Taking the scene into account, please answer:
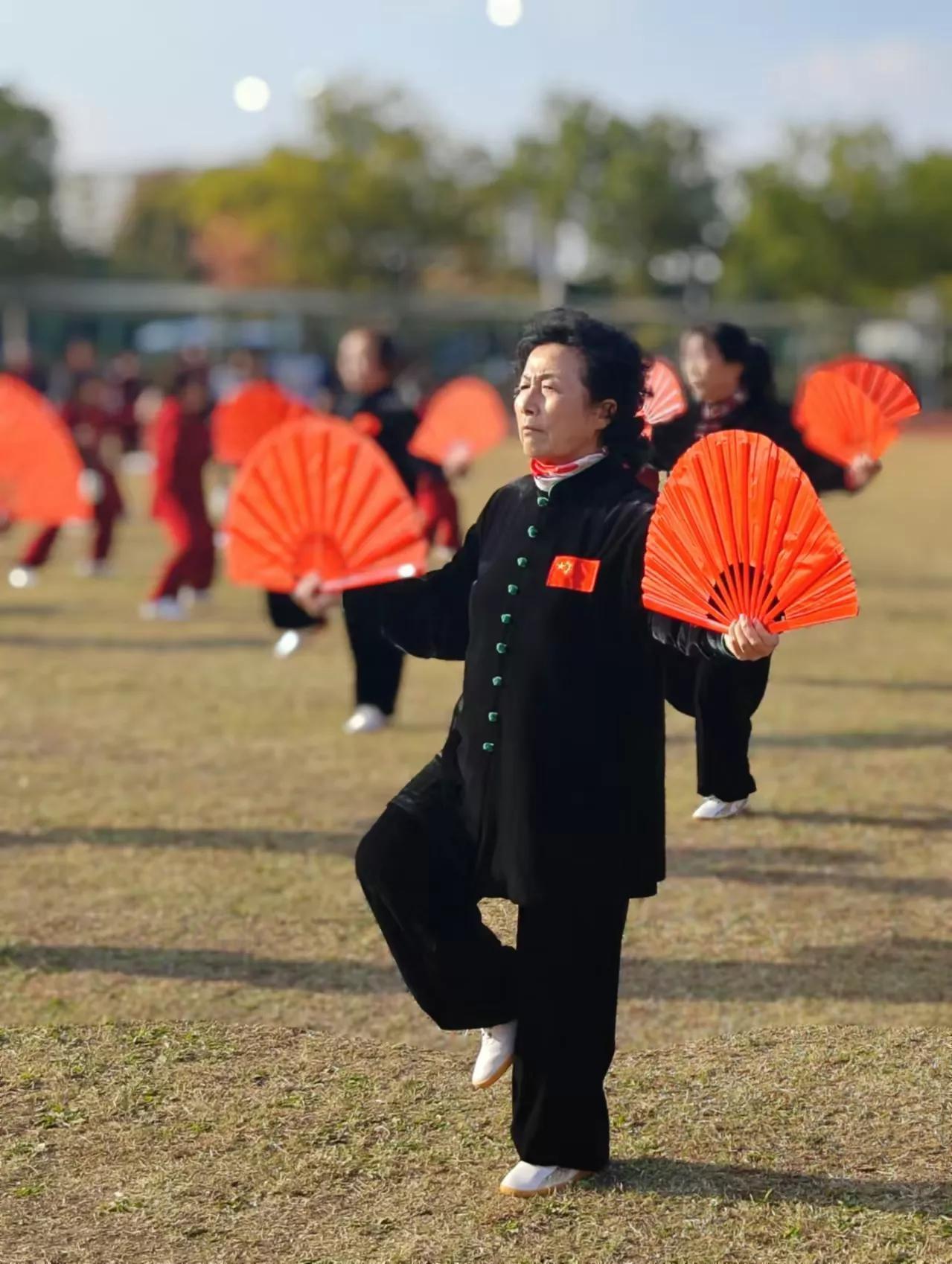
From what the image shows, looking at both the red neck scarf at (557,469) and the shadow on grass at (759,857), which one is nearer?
the red neck scarf at (557,469)

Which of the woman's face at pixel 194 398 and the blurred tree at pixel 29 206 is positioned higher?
the blurred tree at pixel 29 206

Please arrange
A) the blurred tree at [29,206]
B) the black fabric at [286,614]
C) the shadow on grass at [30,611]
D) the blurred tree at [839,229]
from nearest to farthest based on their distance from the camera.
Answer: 1. the black fabric at [286,614]
2. the shadow on grass at [30,611]
3. the blurred tree at [29,206]
4. the blurred tree at [839,229]

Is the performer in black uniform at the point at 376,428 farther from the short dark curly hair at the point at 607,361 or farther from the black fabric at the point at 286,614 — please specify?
the short dark curly hair at the point at 607,361

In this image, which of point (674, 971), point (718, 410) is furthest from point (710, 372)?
point (674, 971)

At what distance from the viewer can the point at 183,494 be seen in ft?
42.3

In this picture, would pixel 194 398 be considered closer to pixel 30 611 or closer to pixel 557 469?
pixel 30 611

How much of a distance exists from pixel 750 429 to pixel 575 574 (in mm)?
3604

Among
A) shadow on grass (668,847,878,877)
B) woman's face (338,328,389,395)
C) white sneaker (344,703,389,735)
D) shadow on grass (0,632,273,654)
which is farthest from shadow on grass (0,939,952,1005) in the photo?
shadow on grass (0,632,273,654)

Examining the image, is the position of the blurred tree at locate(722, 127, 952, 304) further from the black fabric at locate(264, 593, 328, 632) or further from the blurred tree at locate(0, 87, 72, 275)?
the black fabric at locate(264, 593, 328, 632)

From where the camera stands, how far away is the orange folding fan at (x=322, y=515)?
13.1ft

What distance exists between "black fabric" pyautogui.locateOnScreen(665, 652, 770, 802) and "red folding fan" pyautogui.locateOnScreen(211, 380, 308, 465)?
7.26 meters

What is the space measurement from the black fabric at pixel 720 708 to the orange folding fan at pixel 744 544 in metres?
0.14

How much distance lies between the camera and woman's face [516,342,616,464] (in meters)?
3.50

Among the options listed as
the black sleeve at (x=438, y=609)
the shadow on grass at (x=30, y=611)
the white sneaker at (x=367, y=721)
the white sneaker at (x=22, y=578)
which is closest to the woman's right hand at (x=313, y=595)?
the black sleeve at (x=438, y=609)
